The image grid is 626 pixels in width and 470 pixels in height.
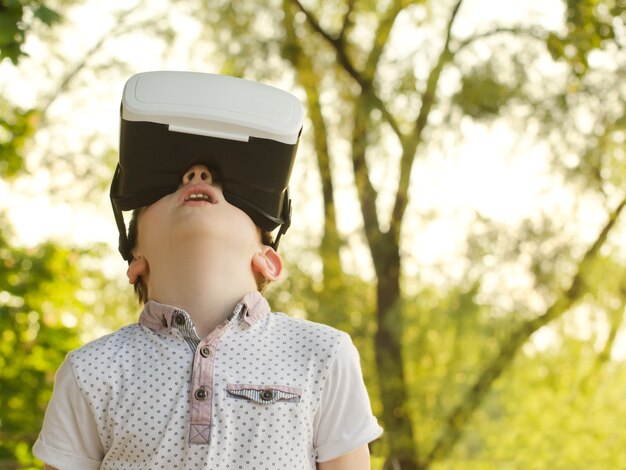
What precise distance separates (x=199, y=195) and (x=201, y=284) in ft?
0.44

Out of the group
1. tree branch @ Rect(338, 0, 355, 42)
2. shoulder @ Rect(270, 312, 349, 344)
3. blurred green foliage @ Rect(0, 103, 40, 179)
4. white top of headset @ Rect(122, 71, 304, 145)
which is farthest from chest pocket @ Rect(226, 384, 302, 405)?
tree branch @ Rect(338, 0, 355, 42)

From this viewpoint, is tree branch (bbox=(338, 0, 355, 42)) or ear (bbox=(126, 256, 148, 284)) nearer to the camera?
ear (bbox=(126, 256, 148, 284))

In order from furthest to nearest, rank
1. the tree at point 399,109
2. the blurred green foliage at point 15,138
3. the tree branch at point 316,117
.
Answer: the tree branch at point 316,117
the tree at point 399,109
the blurred green foliage at point 15,138

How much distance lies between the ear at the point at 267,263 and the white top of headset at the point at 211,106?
183 mm

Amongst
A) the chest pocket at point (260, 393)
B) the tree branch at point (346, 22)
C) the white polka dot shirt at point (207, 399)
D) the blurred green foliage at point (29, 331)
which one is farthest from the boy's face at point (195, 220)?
the tree branch at point (346, 22)

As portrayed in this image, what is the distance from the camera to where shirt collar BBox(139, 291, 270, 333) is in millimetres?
1377

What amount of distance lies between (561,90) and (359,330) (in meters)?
2.06

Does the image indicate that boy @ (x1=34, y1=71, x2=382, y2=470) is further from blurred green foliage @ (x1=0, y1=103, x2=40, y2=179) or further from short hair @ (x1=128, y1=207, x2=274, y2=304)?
blurred green foliage @ (x1=0, y1=103, x2=40, y2=179)

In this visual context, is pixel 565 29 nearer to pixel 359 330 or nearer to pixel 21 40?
pixel 359 330

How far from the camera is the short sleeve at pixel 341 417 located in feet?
4.47

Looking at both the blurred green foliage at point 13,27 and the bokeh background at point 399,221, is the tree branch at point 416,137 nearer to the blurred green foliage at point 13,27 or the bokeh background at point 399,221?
the bokeh background at point 399,221

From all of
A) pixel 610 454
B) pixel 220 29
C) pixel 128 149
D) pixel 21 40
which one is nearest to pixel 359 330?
pixel 220 29

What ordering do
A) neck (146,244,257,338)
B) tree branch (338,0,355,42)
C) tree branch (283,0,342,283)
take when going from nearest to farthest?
neck (146,244,257,338) < tree branch (283,0,342,283) < tree branch (338,0,355,42)

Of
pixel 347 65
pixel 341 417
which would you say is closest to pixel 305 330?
pixel 341 417
